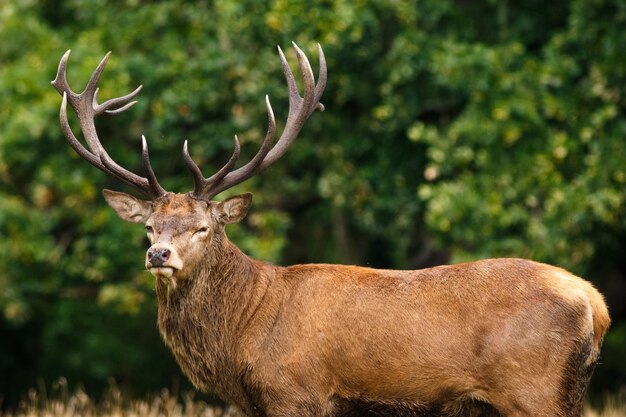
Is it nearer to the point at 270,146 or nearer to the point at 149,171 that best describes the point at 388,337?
the point at 270,146

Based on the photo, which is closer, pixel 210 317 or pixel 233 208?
pixel 210 317

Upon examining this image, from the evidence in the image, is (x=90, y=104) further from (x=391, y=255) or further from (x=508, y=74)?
(x=391, y=255)

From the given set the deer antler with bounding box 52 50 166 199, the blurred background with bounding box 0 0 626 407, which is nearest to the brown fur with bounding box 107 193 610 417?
the deer antler with bounding box 52 50 166 199

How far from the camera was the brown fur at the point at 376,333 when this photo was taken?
588 centimetres

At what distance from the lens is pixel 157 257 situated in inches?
239

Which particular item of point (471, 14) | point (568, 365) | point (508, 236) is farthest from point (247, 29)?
point (568, 365)

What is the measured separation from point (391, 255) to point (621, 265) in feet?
15.4

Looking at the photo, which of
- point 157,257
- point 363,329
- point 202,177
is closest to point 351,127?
point 202,177

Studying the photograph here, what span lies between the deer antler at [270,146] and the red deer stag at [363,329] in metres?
0.02

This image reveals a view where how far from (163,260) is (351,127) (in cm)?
654

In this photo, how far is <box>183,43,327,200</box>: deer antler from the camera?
21.8 ft

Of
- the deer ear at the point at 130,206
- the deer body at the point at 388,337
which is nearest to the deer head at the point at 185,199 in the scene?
the deer ear at the point at 130,206

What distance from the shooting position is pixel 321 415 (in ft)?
20.0

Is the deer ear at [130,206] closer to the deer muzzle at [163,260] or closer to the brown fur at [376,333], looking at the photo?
the brown fur at [376,333]
